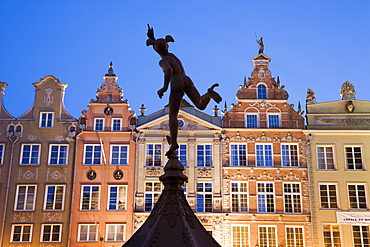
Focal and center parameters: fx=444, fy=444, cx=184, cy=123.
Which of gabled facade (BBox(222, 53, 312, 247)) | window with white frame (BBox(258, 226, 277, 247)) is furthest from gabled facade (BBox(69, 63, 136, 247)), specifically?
window with white frame (BBox(258, 226, 277, 247))

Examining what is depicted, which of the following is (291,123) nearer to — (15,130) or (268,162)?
(268,162)

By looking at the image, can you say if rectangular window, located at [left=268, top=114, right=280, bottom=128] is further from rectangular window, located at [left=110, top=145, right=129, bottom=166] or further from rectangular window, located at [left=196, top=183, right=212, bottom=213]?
rectangular window, located at [left=110, top=145, right=129, bottom=166]

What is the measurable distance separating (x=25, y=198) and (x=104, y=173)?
16.8 ft

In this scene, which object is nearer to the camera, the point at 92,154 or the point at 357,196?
the point at 357,196

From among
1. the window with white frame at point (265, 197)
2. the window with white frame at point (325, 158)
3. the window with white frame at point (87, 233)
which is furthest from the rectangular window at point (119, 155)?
the window with white frame at point (325, 158)

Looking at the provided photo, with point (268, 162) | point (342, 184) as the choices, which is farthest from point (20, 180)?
point (342, 184)

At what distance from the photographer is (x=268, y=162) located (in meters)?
28.3

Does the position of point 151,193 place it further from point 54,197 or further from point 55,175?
point 55,175

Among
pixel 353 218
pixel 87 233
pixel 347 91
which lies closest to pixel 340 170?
pixel 353 218

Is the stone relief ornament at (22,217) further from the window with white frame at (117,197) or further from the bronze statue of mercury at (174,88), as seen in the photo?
the bronze statue of mercury at (174,88)

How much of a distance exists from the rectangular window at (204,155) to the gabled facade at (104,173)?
424 cm

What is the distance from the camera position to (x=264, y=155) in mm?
28469

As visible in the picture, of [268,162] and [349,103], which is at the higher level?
[349,103]

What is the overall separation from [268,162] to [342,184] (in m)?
4.72
